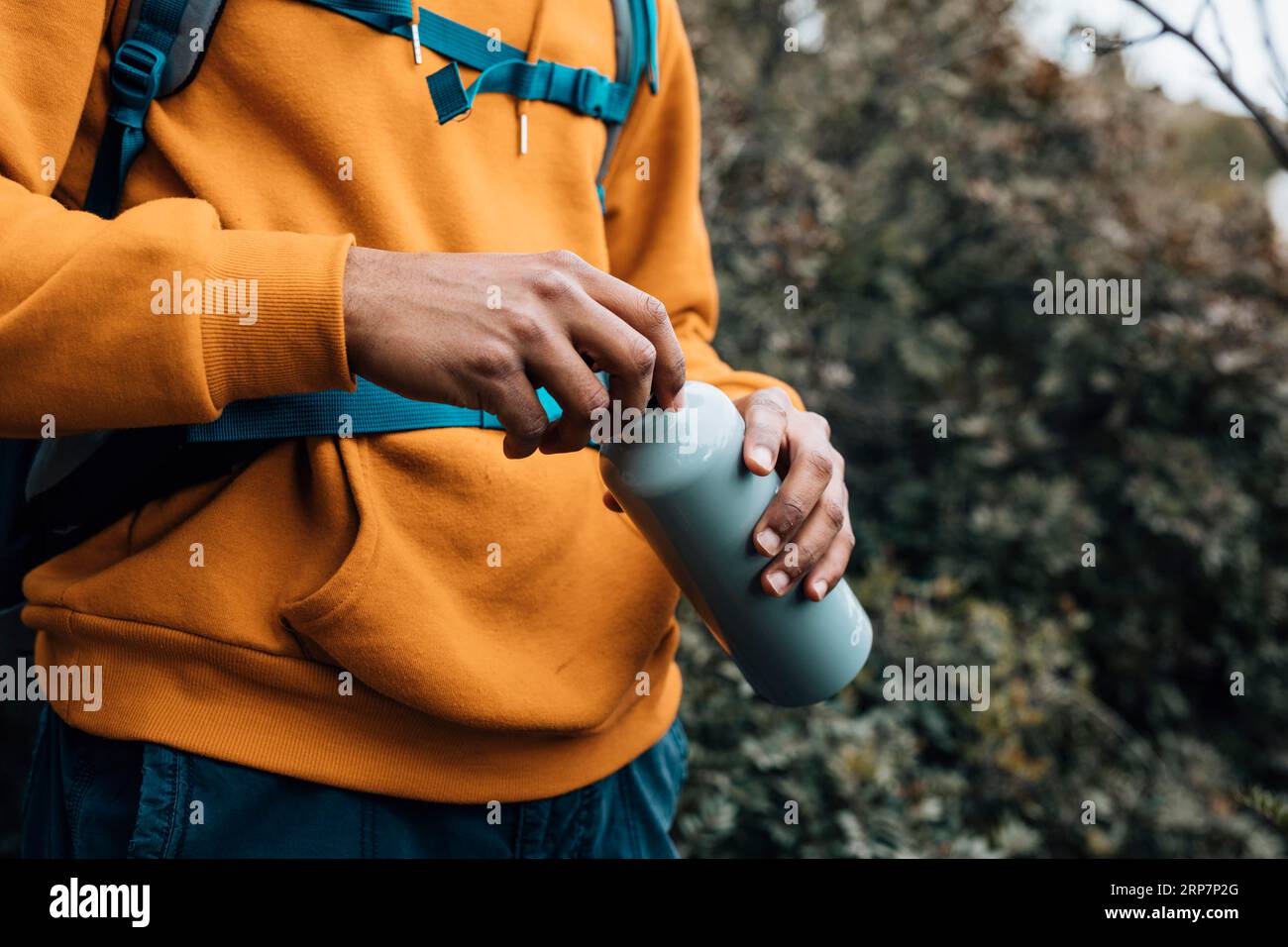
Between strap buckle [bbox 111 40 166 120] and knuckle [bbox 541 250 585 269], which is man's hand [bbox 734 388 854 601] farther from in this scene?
strap buckle [bbox 111 40 166 120]

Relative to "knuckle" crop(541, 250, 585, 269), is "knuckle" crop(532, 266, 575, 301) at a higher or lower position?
lower

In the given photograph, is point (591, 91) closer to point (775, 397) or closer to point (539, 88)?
point (539, 88)

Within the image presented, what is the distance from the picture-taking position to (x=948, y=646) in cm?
258

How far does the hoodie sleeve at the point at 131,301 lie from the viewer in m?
0.78

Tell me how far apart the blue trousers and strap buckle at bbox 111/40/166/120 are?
602mm

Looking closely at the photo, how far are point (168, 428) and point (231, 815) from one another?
1.24 feet

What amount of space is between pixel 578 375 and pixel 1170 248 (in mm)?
3119

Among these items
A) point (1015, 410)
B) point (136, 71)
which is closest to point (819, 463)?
point (136, 71)

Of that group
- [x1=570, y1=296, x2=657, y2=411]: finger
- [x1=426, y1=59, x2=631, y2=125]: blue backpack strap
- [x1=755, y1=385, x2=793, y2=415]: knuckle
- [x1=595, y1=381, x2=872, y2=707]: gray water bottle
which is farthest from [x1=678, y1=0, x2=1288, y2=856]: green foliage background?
[x1=570, y1=296, x2=657, y2=411]: finger

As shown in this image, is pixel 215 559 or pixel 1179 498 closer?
pixel 215 559

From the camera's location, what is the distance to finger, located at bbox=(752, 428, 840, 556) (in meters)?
1.02

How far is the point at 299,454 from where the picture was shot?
98cm
